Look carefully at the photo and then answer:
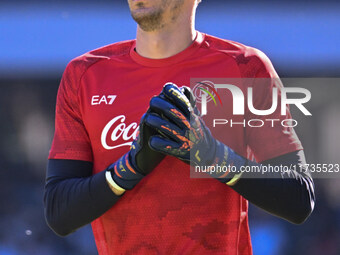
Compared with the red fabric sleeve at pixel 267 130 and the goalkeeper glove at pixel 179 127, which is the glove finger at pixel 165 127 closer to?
the goalkeeper glove at pixel 179 127

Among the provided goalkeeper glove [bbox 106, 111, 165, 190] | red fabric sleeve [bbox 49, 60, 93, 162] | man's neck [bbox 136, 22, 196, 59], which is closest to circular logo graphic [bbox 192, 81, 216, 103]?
man's neck [bbox 136, 22, 196, 59]

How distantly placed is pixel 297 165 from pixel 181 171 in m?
0.34

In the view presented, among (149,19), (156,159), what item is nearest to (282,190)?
(156,159)

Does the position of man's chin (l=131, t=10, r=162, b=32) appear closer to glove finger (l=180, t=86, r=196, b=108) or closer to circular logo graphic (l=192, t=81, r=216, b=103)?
circular logo graphic (l=192, t=81, r=216, b=103)

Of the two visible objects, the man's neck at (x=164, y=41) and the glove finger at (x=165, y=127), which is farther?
the man's neck at (x=164, y=41)

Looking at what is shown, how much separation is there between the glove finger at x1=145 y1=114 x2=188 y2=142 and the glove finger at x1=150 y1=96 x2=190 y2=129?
13 millimetres

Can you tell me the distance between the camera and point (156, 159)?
5.13ft

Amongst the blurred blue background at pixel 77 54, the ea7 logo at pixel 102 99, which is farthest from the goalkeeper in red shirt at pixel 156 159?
the blurred blue background at pixel 77 54

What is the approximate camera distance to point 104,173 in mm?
1622

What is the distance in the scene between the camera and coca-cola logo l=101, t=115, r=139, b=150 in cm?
171

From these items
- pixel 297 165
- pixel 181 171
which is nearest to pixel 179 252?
pixel 181 171

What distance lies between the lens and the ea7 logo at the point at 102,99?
1.76 metres

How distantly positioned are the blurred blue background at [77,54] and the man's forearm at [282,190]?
223 cm

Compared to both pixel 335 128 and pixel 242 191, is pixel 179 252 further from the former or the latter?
pixel 335 128
